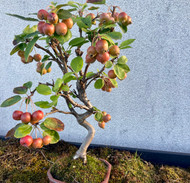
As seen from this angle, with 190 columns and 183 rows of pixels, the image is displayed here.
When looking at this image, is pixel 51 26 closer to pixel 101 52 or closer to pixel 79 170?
pixel 101 52

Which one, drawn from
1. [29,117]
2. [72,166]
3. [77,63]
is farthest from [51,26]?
[72,166]

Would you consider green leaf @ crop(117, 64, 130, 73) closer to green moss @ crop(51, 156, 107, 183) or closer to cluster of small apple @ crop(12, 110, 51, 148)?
cluster of small apple @ crop(12, 110, 51, 148)

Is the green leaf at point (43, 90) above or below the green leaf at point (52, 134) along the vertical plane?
above

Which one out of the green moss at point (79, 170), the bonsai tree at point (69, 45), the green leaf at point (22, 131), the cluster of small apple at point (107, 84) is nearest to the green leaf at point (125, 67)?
the bonsai tree at point (69, 45)

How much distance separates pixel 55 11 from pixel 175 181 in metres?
1.02

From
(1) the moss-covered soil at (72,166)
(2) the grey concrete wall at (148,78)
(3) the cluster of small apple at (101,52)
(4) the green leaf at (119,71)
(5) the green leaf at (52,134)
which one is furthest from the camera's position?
(2) the grey concrete wall at (148,78)

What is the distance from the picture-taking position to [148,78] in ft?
4.20

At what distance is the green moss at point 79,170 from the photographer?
2.66 ft

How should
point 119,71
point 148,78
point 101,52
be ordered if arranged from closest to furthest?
point 101,52 < point 119,71 < point 148,78

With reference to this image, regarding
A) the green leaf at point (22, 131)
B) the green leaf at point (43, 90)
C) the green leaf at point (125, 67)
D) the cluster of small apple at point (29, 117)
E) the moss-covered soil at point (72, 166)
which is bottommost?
the moss-covered soil at point (72, 166)

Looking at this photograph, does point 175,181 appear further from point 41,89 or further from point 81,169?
point 41,89

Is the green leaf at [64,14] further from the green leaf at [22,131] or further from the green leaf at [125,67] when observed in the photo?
the green leaf at [22,131]

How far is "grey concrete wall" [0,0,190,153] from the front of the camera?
1.20 m

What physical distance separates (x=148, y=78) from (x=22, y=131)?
938 millimetres
